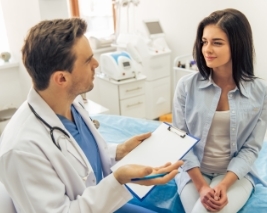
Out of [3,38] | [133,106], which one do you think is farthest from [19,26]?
[133,106]

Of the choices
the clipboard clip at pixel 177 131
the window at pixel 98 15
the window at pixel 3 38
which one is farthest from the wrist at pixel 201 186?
the window at pixel 98 15

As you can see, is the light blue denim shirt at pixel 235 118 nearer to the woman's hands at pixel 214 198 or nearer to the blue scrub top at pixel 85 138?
the woman's hands at pixel 214 198

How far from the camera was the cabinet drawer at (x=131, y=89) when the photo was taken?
9.16 ft

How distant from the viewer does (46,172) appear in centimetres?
89

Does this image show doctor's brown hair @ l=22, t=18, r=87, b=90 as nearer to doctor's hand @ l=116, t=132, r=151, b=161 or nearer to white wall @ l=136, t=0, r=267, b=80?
doctor's hand @ l=116, t=132, r=151, b=161

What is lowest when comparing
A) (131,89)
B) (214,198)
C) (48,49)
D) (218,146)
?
(131,89)

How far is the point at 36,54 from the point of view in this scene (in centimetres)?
95

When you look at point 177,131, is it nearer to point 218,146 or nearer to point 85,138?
point 218,146

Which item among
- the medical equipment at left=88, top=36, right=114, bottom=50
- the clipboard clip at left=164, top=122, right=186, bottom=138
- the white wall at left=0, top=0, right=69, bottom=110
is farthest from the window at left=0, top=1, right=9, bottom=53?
the clipboard clip at left=164, top=122, right=186, bottom=138

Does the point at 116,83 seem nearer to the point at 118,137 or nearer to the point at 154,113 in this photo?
the point at 154,113

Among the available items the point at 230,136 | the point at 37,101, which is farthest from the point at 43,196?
the point at 230,136

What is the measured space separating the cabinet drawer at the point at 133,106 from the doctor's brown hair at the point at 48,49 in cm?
185

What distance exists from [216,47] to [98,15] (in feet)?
8.73

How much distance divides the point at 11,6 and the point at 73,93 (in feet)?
6.65
